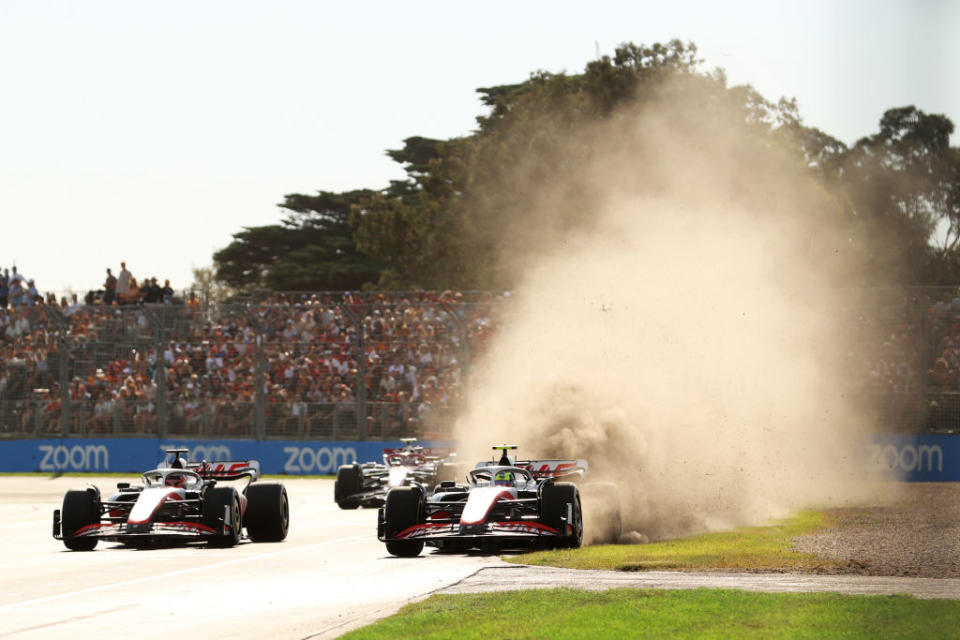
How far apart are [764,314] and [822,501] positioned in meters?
7.52

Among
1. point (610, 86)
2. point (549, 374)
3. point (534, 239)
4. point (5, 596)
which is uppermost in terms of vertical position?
point (610, 86)

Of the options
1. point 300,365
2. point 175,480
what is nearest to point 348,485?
point 175,480

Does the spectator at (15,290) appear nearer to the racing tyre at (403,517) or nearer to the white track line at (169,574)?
the white track line at (169,574)

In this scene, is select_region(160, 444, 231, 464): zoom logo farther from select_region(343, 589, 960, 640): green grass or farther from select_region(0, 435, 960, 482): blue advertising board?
select_region(343, 589, 960, 640): green grass

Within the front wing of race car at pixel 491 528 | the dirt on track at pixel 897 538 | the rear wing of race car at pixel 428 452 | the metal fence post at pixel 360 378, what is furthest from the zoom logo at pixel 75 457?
the front wing of race car at pixel 491 528

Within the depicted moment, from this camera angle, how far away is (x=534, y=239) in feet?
182

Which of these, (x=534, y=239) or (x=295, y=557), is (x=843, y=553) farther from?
(x=534, y=239)

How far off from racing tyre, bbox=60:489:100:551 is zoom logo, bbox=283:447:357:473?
2122 centimetres

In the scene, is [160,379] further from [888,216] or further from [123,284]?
[888,216]

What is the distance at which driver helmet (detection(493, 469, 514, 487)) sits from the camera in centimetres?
1936

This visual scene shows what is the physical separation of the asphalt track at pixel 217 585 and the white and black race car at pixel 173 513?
268 mm

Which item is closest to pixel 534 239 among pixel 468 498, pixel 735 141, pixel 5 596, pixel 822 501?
pixel 735 141

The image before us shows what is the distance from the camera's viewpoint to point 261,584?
15.2 metres

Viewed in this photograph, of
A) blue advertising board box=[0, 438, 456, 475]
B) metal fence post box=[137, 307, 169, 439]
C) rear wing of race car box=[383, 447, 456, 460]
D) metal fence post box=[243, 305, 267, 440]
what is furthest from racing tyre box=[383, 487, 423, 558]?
metal fence post box=[137, 307, 169, 439]
